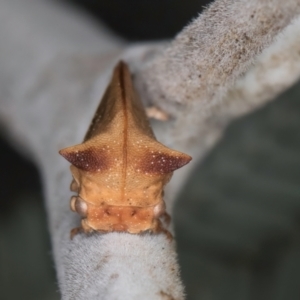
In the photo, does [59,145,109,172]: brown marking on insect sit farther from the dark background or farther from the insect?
the dark background

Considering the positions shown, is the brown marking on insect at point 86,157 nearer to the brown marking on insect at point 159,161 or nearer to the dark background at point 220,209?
the brown marking on insect at point 159,161

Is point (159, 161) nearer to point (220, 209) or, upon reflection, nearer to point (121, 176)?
point (121, 176)

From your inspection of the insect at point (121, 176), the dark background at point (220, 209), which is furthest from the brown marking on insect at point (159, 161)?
the dark background at point (220, 209)

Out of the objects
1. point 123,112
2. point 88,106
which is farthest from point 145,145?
point 88,106

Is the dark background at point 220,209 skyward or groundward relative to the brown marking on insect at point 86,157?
groundward

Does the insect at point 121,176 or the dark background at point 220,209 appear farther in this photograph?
the dark background at point 220,209

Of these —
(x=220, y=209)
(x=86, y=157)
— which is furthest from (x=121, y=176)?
(x=220, y=209)

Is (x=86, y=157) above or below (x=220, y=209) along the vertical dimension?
above
